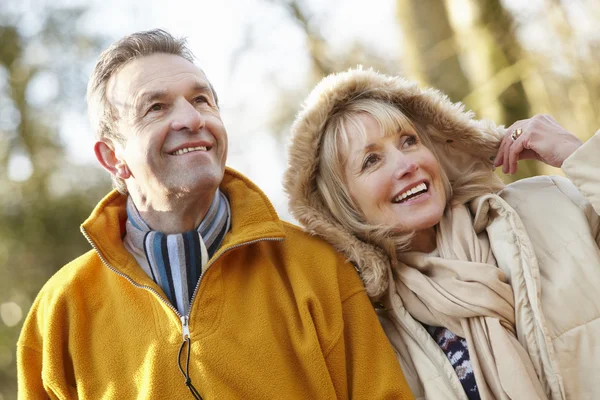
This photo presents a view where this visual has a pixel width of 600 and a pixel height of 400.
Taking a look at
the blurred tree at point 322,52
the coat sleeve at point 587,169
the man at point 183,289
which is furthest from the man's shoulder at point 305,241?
the blurred tree at point 322,52

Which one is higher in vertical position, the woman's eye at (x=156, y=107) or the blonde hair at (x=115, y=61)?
the blonde hair at (x=115, y=61)

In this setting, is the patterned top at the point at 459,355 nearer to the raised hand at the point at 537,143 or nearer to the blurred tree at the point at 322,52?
the raised hand at the point at 537,143

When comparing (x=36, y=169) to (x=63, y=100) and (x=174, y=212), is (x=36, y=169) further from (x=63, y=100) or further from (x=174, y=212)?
(x=174, y=212)

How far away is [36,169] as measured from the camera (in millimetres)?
7352

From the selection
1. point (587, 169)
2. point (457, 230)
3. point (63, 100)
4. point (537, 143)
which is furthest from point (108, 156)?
point (63, 100)

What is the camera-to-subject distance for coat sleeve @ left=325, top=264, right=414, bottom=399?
90.0 inches

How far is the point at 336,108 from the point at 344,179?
12.3 inches

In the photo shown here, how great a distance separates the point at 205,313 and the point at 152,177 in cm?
59

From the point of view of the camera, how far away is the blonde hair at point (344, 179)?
259cm

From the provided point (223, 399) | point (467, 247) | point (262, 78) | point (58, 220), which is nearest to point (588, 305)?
point (467, 247)

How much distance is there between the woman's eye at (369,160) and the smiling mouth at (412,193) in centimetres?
17

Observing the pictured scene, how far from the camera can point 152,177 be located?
256 centimetres

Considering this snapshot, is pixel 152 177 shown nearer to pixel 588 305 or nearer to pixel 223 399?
pixel 223 399

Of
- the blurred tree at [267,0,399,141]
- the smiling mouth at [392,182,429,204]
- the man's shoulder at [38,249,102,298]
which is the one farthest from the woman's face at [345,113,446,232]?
the blurred tree at [267,0,399,141]
